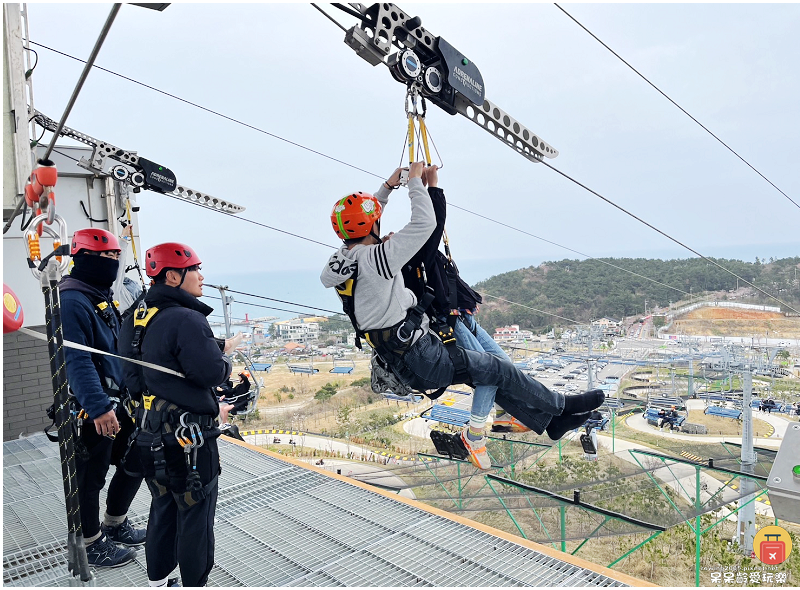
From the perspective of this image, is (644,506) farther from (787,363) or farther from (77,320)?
(787,363)

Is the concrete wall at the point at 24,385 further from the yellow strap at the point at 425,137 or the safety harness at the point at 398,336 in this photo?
the yellow strap at the point at 425,137

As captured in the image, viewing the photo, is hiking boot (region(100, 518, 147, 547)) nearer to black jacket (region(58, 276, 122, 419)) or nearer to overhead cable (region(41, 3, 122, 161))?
black jacket (region(58, 276, 122, 419))

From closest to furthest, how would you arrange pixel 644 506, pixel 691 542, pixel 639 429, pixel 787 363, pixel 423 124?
pixel 423 124 < pixel 644 506 < pixel 691 542 < pixel 639 429 < pixel 787 363

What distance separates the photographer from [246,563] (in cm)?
308

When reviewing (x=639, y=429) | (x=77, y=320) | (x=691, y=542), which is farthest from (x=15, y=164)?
(x=639, y=429)

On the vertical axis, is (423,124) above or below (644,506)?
above

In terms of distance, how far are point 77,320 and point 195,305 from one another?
0.79 m

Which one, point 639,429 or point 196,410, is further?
point 639,429

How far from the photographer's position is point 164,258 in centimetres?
220

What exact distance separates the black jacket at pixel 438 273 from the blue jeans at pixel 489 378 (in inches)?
6.6

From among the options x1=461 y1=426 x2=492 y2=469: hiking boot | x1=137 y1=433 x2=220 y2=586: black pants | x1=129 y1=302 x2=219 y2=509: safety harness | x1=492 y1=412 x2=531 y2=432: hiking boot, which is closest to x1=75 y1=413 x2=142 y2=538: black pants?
x1=137 y1=433 x2=220 y2=586: black pants

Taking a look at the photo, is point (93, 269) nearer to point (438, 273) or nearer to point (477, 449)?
point (438, 273)

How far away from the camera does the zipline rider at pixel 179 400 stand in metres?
2.12

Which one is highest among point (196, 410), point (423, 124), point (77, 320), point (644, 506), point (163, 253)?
point (423, 124)
